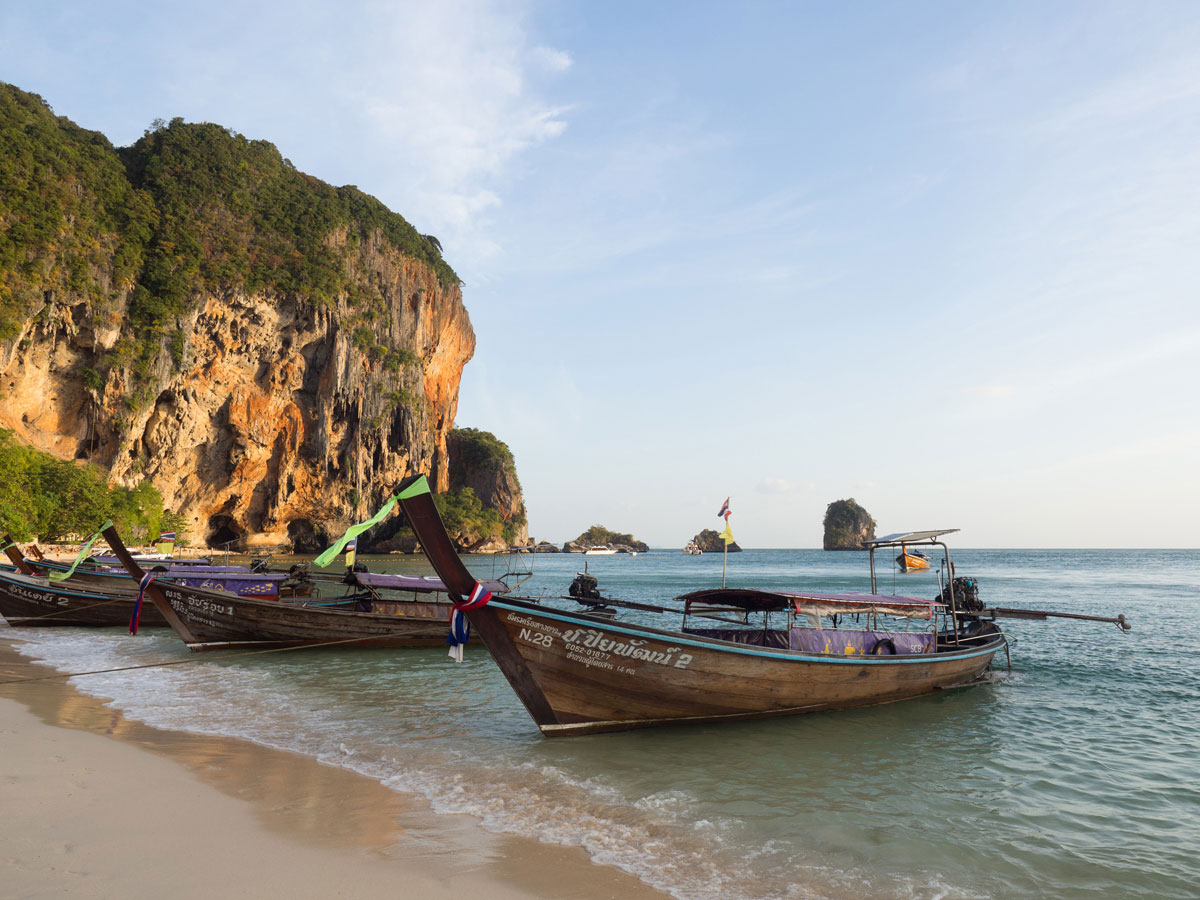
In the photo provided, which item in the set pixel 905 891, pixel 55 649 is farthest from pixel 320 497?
pixel 905 891

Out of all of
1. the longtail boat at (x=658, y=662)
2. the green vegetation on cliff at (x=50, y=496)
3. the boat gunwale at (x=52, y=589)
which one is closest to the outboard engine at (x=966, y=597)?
the longtail boat at (x=658, y=662)

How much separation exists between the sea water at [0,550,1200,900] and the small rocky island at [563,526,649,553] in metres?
125

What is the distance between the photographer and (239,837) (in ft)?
16.2

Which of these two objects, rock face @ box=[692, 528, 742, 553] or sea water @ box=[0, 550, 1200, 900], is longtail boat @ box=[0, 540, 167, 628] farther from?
rock face @ box=[692, 528, 742, 553]

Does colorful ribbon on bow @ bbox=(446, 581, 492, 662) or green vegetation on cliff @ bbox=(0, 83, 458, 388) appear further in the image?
green vegetation on cliff @ bbox=(0, 83, 458, 388)

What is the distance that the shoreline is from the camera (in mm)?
4223

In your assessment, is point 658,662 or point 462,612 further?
point 658,662

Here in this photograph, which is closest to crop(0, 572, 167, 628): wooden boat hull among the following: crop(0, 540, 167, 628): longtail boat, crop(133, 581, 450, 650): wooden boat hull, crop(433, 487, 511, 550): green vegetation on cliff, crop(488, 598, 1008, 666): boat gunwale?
crop(0, 540, 167, 628): longtail boat

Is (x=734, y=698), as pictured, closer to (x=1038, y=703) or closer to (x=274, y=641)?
(x=1038, y=703)

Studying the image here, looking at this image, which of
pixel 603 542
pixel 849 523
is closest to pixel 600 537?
pixel 603 542

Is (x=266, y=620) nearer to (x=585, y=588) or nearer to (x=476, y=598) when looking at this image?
(x=585, y=588)

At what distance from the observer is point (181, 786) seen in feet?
19.6

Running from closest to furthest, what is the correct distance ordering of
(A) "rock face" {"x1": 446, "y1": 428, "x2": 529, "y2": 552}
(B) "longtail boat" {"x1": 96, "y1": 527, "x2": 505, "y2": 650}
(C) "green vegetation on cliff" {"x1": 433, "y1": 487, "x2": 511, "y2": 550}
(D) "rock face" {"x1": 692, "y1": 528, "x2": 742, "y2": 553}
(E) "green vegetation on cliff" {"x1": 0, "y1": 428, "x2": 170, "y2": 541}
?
(B) "longtail boat" {"x1": 96, "y1": 527, "x2": 505, "y2": 650} → (E) "green vegetation on cliff" {"x1": 0, "y1": 428, "x2": 170, "y2": 541} → (C) "green vegetation on cliff" {"x1": 433, "y1": 487, "x2": 511, "y2": 550} → (A) "rock face" {"x1": 446, "y1": 428, "x2": 529, "y2": 552} → (D) "rock face" {"x1": 692, "y1": 528, "x2": 742, "y2": 553}

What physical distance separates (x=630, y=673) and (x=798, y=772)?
2.17m
